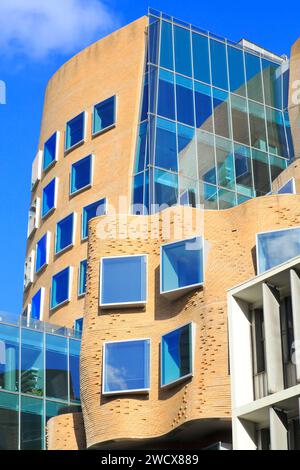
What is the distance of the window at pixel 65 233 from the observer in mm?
42562

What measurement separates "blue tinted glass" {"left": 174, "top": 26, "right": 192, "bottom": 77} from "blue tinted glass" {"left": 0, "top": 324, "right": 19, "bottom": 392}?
11.6 metres

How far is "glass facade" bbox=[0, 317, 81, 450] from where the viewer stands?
1369 inches

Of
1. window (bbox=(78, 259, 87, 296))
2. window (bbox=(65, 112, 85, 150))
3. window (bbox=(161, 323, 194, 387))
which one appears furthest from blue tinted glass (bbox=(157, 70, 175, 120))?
window (bbox=(161, 323, 194, 387))

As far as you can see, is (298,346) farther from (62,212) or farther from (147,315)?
(62,212)

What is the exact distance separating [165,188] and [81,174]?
18.6 feet

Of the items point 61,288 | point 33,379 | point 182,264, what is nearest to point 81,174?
point 61,288

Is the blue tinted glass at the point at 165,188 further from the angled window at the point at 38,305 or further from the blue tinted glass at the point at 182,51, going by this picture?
the angled window at the point at 38,305

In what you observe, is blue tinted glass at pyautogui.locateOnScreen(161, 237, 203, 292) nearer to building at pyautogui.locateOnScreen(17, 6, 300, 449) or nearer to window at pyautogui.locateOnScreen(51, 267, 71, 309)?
building at pyautogui.locateOnScreen(17, 6, 300, 449)

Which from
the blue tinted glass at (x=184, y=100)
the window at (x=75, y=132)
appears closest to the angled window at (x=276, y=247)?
the blue tinted glass at (x=184, y=100)

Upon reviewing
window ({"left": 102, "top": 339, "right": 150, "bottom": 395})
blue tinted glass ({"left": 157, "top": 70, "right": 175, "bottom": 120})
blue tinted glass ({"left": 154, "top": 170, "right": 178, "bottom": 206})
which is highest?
blue tinted glass ({"left": 157, "top": 70, "right": 175, "bottom": 120})

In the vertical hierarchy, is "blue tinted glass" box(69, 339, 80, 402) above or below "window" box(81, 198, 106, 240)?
below

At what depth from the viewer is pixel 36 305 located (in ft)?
143
